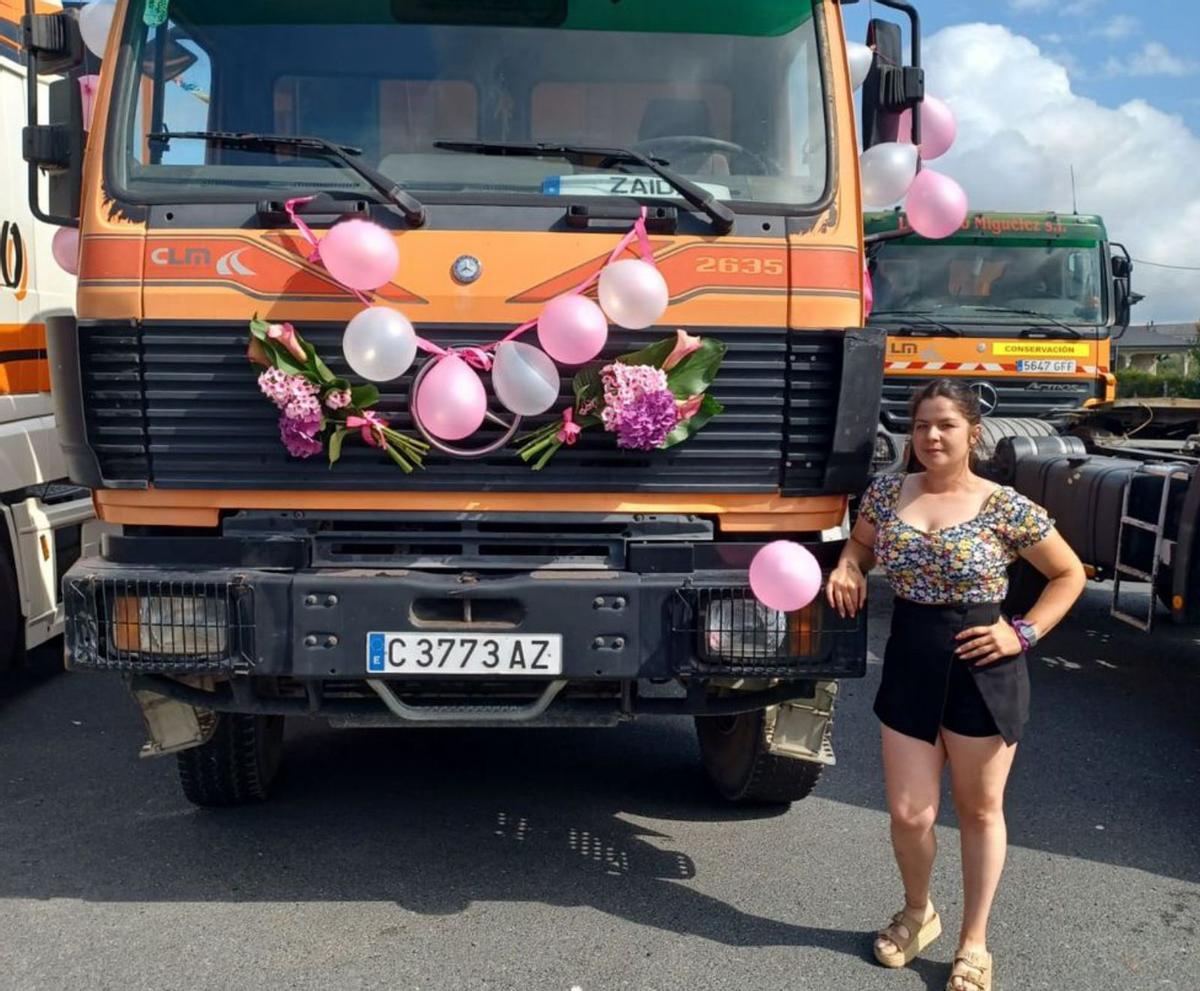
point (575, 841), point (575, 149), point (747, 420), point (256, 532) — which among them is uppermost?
point (575, 149)

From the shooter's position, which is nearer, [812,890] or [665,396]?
[665,396]

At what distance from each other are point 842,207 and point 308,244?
1.55 metres

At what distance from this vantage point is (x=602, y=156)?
3.78 metres

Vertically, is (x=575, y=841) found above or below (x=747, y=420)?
below

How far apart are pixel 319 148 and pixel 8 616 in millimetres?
2921

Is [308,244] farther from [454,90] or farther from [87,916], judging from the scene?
[87,916]

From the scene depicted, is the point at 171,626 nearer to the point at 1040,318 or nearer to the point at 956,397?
the point at 956,397

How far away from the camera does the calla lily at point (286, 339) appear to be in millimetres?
3541

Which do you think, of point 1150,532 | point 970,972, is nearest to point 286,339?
point 970,972

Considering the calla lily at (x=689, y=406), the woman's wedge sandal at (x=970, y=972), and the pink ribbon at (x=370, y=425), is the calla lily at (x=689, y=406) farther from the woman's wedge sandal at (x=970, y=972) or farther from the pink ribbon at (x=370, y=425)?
the woman's wedge sandal at (x=970, y=972)

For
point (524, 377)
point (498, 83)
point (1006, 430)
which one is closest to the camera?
point (524, 377)

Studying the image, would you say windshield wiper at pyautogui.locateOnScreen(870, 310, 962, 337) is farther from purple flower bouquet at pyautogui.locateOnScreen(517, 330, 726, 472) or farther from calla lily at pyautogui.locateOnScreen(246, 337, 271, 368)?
calla lily at pyautogui.locateOnScreen(246, 337, 271, 368)

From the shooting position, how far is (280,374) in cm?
353

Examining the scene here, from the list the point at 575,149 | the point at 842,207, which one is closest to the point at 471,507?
the point at 575,149
